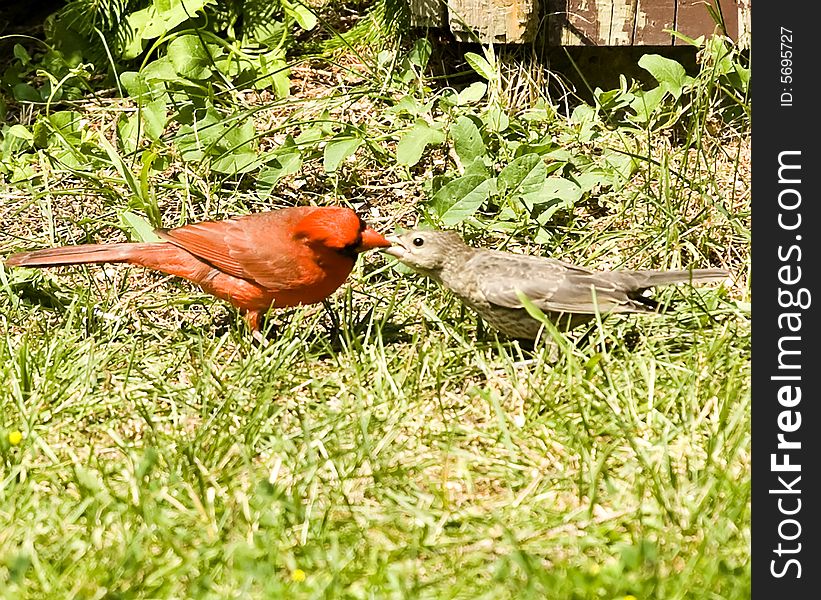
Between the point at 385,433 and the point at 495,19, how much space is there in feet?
9.23

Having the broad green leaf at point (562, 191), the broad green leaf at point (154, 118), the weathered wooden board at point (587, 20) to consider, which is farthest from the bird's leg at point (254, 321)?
the weathered wooden board at point (587, 20)

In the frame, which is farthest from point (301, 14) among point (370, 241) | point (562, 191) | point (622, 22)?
point (370, 241)

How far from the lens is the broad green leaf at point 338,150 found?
5531 mm

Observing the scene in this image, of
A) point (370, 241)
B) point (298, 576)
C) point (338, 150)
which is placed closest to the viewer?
point (298, 576)

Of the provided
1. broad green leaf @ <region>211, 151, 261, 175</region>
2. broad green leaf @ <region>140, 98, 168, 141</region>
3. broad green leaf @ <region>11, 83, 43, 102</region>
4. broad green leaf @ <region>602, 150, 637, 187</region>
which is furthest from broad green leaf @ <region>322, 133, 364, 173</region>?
broad green leaf @ <region>11, 83, 43, 102</region>

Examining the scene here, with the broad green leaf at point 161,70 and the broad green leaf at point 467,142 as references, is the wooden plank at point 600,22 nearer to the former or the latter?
the broad green leaf at point 467,142

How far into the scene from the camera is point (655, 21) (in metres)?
5.98

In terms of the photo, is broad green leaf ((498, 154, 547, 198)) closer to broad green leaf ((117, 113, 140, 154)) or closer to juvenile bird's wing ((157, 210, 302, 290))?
juvenile bird's wing ((157, 210, 302, 290))

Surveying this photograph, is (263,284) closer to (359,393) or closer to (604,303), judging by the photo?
(359,393)

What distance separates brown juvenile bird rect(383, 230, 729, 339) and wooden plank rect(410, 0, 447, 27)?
5.71ft

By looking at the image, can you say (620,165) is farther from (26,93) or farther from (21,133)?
(26,93)

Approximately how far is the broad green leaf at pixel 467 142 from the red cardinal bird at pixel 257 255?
87 cm

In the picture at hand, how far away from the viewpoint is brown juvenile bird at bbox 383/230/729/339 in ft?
14.9

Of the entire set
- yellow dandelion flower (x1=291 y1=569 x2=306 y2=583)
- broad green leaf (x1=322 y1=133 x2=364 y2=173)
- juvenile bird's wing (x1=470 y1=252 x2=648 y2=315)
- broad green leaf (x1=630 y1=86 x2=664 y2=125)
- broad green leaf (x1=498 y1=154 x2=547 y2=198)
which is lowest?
yellow dandelion flower (x1=291 y1=569 x2=306 y2=583)
